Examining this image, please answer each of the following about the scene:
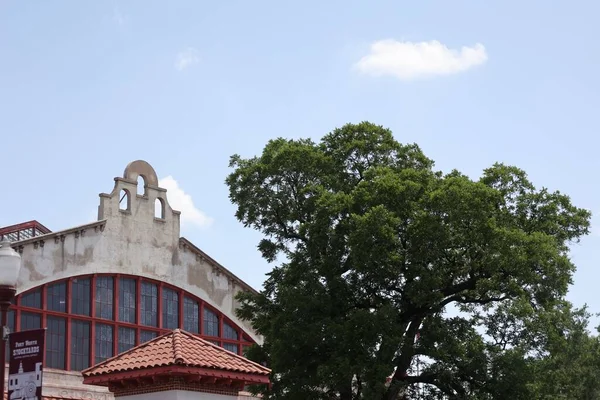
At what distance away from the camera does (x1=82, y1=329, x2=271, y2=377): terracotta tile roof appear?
830 inches

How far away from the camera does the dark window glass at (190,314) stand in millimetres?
44719

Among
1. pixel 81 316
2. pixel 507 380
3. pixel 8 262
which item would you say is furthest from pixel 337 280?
pixel 8 262

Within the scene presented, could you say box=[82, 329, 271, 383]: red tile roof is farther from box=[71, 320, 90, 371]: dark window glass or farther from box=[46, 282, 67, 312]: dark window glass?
box=[71, 320, 90, 371]: dark window glass

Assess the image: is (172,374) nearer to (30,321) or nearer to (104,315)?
(30,321)

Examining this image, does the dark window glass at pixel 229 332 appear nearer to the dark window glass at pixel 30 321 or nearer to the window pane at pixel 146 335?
the window pane at pixel 146 335

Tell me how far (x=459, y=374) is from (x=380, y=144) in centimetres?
856

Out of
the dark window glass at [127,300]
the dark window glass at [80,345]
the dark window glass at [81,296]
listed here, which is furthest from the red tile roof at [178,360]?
the dark window glass at [127,300]

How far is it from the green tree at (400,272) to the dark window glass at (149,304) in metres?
7.16

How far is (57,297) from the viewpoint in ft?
130

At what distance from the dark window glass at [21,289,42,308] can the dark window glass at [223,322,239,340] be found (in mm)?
9750

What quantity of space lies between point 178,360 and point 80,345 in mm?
20390

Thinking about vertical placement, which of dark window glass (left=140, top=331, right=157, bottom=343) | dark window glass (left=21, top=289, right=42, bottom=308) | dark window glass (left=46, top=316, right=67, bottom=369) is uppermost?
dark window glass (left=21, top=289, right=42, bottom=308)

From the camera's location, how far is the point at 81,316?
40.2 m

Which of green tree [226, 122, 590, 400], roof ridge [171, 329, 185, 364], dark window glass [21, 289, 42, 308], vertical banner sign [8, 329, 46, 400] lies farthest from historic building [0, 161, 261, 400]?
vertical banner sign [8, 329, 46, 400]
